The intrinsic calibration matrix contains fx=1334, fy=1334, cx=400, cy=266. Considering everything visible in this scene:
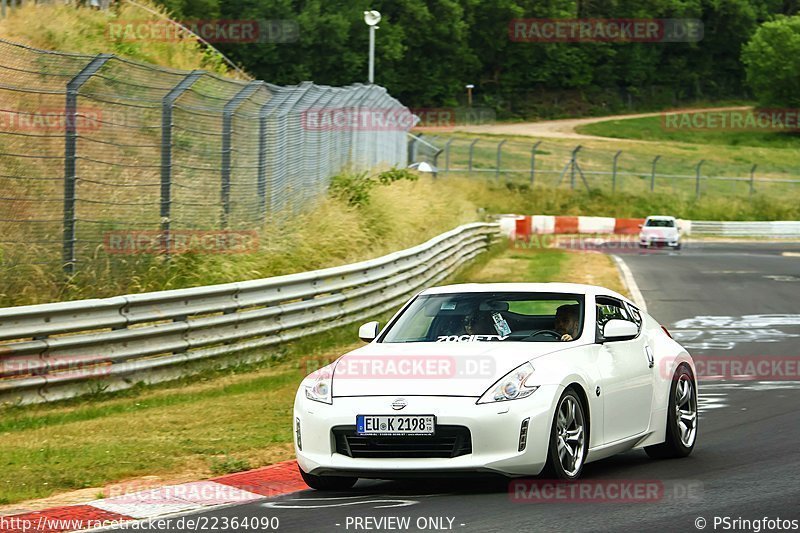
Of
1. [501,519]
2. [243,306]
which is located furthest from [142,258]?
[501,519]

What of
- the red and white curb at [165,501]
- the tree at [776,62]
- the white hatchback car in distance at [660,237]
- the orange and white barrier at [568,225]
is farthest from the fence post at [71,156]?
the tree at [776,62]

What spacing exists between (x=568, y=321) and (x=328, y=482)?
2080 millimetres

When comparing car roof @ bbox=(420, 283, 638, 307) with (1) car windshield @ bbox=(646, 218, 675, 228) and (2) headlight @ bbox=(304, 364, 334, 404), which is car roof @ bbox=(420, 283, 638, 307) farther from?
(1) car windshield @ bbox=(646, 218, 675, 228)

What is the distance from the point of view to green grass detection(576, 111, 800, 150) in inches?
4023

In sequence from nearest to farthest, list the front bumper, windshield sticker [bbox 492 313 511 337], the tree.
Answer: the front bumper → windshield sticker [bbox 492 313 511 337] → the tree

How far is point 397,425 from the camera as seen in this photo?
26.1 ft

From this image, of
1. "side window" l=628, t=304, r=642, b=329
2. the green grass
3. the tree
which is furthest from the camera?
the tree

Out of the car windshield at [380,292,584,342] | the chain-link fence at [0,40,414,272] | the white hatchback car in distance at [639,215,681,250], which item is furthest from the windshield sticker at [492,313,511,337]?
the white hatchback car in distance at [639,215,681,250]

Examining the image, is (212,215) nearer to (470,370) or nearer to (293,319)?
(293,319)

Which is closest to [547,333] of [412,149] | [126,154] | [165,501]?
[165,501]

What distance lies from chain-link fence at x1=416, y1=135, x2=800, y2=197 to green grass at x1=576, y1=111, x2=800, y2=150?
25081 mm

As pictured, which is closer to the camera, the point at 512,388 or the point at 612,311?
the point at 512,388

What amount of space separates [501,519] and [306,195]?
15.2 meters

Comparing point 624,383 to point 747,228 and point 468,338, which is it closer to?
point 468,338
